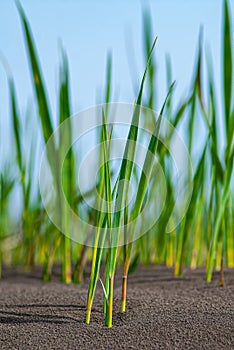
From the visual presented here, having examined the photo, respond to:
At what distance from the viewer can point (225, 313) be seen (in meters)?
0.93

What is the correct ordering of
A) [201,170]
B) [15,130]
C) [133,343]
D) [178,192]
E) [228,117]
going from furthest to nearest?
[178,192] < [15,130] < [201,170] < [228,117] < [133,343]

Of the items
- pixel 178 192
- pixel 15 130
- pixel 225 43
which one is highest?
pixel 225 43

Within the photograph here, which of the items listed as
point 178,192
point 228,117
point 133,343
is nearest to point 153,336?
point 133,343

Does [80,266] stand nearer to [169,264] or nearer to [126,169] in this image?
[169,264]

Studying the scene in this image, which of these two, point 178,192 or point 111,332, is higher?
point 178,192

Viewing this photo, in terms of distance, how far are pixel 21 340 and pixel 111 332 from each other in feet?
0.47

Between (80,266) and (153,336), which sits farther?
(80,266)

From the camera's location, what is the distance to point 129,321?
2.98ft

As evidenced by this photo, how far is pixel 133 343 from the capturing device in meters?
0.84

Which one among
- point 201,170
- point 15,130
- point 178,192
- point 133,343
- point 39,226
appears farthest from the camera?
point 39,226

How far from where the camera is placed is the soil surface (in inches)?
33.1

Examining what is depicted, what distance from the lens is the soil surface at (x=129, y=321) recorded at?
84 cm

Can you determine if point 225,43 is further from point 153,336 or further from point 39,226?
point 39,226

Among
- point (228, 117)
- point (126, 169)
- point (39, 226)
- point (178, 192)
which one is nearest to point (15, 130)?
point (39, 226)
